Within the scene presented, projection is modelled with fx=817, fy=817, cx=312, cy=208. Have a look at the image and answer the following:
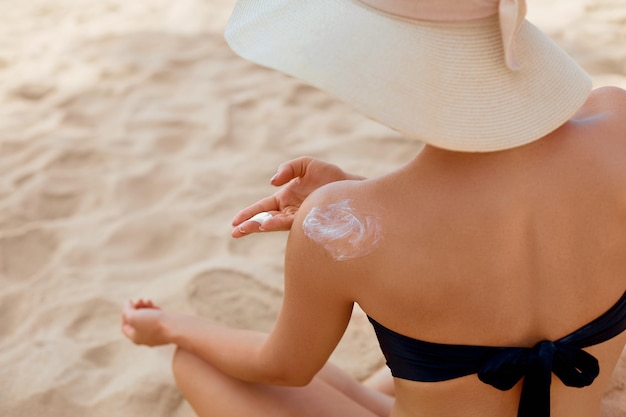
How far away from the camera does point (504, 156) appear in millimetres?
1162

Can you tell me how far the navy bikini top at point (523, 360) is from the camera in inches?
49.0

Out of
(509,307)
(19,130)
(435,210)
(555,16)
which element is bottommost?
(19,130)

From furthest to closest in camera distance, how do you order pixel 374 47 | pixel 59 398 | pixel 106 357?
pixel 106 357 → pixel 59 398 → pixel 374 47

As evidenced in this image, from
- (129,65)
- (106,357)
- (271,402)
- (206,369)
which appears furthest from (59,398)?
(129,65)

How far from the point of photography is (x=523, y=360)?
4.07 ft

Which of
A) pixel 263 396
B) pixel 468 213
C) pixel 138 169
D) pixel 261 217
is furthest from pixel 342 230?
Answer: pixel 138 169

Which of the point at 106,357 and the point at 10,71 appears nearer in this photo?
the point at 106,357

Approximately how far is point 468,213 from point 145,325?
43.3 inches

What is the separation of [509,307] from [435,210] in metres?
0.19

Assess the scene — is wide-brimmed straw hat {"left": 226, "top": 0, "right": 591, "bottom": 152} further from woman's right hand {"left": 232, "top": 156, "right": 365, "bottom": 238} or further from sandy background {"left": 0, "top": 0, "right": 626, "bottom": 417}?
sandy background {"left": 0, "top": 0, "right": 626, "bottom": 417}

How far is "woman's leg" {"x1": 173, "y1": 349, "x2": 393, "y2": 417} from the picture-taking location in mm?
1664

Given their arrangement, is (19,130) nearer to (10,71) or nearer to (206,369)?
(10,71)

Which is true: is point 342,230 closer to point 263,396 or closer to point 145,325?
point 263,396

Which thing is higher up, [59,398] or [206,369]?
[206,369]
